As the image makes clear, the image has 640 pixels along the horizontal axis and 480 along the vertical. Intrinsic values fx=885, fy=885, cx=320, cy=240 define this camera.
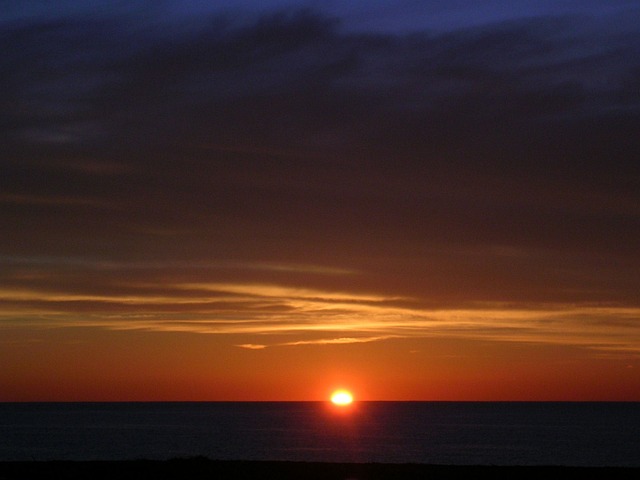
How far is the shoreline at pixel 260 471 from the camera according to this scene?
28062mm

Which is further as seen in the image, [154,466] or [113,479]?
[154,466]

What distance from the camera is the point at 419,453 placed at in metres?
89.4

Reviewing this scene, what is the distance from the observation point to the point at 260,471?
1140 inches

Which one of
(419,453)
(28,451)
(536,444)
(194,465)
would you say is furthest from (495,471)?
(536,444)

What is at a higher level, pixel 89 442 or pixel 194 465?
pixel 89 442

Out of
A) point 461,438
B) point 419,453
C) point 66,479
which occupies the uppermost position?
point 461,438

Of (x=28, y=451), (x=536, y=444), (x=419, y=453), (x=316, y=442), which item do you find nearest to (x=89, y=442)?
(x=28, y=451)

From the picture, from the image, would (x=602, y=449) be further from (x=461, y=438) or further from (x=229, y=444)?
(x=229, y=444)

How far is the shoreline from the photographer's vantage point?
92.1 feet

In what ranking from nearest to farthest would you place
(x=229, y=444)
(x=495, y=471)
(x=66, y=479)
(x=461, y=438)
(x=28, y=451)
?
1. (x=66, y=479)
2. (x=495, y=471)
3. (x=28, y=451)
4. (x=229, y=444)
5. (x=461, y=438)

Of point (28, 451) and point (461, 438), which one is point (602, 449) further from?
point (28, 451)

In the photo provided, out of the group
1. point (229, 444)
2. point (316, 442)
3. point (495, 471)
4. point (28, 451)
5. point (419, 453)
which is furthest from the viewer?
point (316, 442)

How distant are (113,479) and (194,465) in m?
3.55

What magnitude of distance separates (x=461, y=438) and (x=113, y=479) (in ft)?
342
